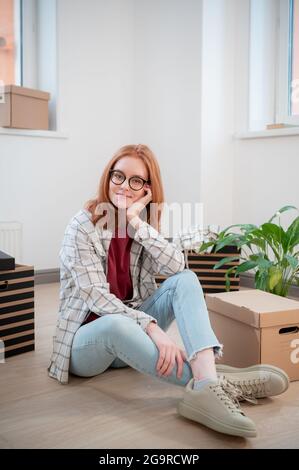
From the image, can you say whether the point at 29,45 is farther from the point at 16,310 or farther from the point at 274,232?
the point at 274,232

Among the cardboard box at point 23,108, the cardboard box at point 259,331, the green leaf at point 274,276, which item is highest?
the cardboard box at point 23,108

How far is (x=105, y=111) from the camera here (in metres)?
3.64

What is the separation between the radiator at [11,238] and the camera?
3.22m

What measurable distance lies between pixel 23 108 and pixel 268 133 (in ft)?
4.49

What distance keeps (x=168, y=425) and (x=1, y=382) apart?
60cm

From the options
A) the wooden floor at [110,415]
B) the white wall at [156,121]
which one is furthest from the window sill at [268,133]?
the wooden floor at [110,415]

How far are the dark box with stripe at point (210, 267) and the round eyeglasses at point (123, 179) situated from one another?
34.7 inches

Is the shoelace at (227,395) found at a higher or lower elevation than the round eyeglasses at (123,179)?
lower

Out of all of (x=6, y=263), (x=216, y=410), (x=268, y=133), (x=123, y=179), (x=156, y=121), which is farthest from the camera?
(x=156, y=121)

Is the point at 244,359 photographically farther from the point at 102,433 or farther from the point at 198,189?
the point at 198,189

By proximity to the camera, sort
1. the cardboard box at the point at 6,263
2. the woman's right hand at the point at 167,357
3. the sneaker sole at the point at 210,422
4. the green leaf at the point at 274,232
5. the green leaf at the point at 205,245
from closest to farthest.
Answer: the sneaker sole at the point at 210,422 < the woman's right hand at the point at 167,357 < the cardboard box at the point at 6,263 < the green leaf at the point at 274,232 < the green leaf at the point at 205,245

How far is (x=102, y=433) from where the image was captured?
139 centimetres

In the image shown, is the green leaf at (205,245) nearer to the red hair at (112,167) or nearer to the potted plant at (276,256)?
the potted plant at (276,256)

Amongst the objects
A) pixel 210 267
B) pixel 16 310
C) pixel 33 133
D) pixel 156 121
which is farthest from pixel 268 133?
pixel 16 310
